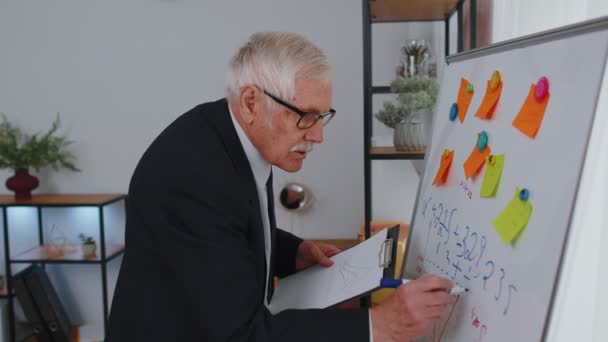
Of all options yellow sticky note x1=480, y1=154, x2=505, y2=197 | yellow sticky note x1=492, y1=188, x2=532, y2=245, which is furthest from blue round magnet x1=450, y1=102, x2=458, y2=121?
yellow sticky note x1=492, y1=188, x2=532, y2=245

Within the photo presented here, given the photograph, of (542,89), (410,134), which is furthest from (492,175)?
(410,134)

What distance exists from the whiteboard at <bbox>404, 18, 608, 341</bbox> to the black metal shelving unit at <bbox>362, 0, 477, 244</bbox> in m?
0.50

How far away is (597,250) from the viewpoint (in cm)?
119

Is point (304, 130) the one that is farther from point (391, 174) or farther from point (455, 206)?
point (391, 174)

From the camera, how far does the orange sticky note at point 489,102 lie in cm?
104

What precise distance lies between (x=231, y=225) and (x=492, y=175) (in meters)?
0.49

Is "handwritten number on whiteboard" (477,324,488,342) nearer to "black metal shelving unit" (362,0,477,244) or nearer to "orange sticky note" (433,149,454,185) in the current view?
"orange sticky note" (433,149,454,185)

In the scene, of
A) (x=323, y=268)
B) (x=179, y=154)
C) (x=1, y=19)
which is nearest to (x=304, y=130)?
(x=179, y=154)

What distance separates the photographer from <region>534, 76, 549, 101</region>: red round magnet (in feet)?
2.81

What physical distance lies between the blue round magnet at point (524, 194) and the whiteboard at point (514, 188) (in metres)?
0.01

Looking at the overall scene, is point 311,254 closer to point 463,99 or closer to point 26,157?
point 463,99

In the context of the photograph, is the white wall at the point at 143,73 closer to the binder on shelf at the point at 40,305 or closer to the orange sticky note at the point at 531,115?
the binder on shelf at the point at 40,305

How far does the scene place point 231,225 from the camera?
42.8 inches

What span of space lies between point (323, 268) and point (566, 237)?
2.57 feet
